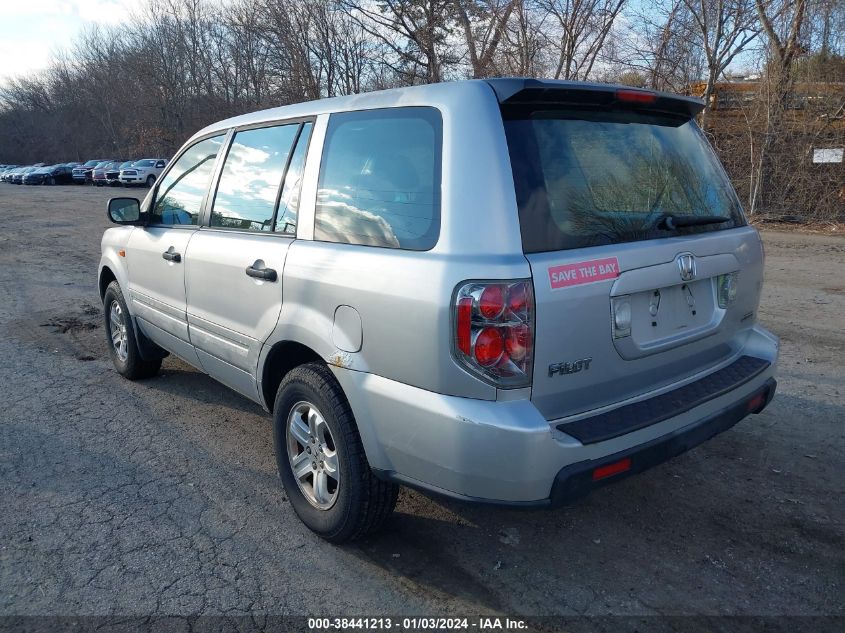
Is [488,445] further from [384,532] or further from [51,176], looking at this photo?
[51,176]

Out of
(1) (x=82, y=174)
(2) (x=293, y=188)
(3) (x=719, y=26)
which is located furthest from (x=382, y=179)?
(1) (x=82, y=174)

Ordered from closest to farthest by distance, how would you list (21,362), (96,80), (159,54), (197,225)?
A: (197,225) < (21,362) < (159,54) < (96,80)

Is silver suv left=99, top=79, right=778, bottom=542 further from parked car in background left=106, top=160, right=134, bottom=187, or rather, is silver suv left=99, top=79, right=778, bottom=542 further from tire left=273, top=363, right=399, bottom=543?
parked car in background left=106, top=160, right=134, bottom=187

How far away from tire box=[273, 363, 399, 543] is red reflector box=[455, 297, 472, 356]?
2.37 feet

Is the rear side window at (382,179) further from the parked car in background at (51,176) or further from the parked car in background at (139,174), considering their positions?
the parked car in background at (51,176)

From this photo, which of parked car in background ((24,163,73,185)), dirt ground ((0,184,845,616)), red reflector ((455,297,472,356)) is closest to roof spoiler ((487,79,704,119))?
red reflector ((455,297,472,356))

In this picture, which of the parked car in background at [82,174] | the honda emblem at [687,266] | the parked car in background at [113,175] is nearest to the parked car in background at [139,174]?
the parked car in background at [113,175]

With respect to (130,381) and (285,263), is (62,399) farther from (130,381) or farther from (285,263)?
(285,263)

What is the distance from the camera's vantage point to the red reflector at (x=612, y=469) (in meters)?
2.43

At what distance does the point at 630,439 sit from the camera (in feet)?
8.25

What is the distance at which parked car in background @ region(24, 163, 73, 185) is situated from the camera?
149 feet

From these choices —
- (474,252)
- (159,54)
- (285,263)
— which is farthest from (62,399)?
(159,54)

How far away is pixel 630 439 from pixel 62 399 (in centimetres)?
430

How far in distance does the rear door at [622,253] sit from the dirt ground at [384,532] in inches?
28.2
